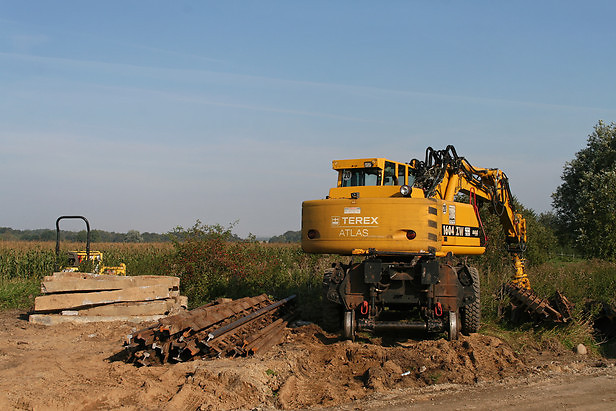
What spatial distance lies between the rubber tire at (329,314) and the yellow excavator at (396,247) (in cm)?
11

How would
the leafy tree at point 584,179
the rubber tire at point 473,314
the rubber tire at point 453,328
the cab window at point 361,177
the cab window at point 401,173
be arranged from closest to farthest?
1. the rubber tire at point 453,328
2. the rubber tire at point 473,314
3. the cab window at point 361,177
4. the cab window at point 401,173
5. the leafy tree at point 584,179

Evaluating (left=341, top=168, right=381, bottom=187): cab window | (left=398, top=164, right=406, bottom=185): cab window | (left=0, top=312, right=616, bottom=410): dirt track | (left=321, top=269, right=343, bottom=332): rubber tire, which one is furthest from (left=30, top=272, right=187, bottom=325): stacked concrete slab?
(left=398, top=164, right=406, bottom=185): cab window

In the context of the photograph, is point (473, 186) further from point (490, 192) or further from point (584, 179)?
point (584, 179)

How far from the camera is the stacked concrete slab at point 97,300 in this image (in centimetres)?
1123

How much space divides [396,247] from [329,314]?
3820 millimetres

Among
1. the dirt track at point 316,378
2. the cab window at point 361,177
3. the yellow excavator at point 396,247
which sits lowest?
the dirt track at point 316,378

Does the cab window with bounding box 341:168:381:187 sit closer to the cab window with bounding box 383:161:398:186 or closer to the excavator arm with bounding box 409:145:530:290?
the cab window with bounding box 383:161:398:186

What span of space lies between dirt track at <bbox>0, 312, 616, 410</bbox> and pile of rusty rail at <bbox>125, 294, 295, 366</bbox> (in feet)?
0.73

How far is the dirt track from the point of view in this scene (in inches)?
262

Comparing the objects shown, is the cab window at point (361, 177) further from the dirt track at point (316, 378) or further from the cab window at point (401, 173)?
the dirt track at point (316, 378)

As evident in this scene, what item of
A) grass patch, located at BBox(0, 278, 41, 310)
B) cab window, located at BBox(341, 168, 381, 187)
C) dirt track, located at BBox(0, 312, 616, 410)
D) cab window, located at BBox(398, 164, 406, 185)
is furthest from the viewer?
grass patch, located at BBox(0, 278, 41, 310)

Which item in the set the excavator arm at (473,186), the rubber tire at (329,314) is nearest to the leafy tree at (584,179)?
the excavator arm at (473,186)

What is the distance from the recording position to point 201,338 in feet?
27.0

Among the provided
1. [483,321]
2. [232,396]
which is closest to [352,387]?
[232,396]
